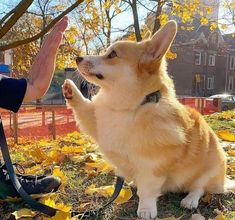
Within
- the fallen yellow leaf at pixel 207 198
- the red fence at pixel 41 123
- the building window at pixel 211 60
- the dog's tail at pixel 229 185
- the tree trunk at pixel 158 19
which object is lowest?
the red fence at pixel 41 123

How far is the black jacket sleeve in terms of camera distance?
2047mm

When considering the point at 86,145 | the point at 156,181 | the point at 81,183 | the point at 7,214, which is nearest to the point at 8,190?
the point at 7,214

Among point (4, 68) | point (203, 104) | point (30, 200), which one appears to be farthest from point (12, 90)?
point (203, 104)

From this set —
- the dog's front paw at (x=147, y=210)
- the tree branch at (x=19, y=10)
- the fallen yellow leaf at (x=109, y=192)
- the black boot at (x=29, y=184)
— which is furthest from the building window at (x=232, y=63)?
the black boot at (x=29, y=184)

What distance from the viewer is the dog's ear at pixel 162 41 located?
261cm

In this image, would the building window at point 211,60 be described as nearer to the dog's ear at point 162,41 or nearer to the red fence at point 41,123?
the red fence at point 41,123

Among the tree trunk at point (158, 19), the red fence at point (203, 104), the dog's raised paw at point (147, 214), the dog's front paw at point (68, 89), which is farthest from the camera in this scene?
the red fence at point (203, 104)

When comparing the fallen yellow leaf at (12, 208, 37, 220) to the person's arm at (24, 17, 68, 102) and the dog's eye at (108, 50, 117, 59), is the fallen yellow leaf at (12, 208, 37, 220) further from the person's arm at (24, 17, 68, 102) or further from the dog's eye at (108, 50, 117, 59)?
the dog's eye at (108, 50, 117, 59)

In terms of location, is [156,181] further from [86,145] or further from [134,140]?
[86,145]

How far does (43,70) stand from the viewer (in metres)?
2.11

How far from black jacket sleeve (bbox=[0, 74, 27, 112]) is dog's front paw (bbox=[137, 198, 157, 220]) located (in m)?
1.08

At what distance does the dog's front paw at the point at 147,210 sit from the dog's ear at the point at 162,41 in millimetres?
1065

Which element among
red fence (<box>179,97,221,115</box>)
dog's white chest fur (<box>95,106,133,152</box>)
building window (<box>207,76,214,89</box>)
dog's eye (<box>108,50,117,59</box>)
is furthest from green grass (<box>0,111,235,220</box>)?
building window (<box>207,76,214,89</box>)

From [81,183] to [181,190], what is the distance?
2.66ft
